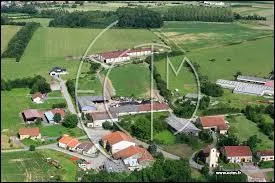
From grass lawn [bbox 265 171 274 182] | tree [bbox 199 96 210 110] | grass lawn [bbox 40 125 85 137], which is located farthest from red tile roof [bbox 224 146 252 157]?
grass lawn [bbox 40 125 85 137]

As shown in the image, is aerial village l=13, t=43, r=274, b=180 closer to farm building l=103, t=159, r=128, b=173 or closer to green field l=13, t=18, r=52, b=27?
farm building l=103, t=159, r=128, b=173

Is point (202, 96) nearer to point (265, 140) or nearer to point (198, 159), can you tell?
point (265, 140)

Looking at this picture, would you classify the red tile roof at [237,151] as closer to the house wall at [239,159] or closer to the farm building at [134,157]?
the house wall at [239,159]

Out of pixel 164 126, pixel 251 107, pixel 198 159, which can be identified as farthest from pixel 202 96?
pixel 198 159

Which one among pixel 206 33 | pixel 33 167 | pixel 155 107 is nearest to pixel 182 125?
pixel 155 107

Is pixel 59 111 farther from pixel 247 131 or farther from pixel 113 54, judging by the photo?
pixel 113 54

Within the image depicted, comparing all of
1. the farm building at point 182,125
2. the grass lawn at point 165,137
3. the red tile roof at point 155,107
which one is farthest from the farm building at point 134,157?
the red tile roof at point 155,107

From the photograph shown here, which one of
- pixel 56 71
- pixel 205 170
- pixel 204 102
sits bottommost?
pixel 205 170

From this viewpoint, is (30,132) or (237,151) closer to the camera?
(237,151)
